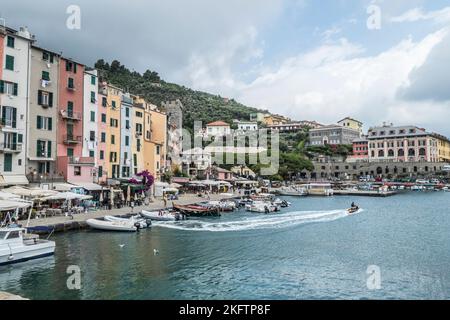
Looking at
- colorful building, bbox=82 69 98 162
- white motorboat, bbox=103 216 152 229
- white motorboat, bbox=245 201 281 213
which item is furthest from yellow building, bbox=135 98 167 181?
white motorboat, bbox=103 216 152 229

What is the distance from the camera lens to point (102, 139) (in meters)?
57.8

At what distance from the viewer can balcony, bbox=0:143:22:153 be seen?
42.0 m

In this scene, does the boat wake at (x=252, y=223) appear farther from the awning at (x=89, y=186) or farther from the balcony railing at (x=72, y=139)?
the balcony railing at (x=72, y=139)

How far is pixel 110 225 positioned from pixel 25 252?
516 inches

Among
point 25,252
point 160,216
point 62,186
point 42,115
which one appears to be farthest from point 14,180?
point 25,252

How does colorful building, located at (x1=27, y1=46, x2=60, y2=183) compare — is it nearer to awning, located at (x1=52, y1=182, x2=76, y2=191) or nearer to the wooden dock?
awning, located at (x1=52, y1=182, x2=76, y2=191)

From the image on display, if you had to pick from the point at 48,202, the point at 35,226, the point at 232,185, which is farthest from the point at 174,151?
the point at 35,226

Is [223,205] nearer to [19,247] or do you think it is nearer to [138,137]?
[138,137]

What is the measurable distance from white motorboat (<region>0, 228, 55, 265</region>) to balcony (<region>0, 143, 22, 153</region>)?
1881cm

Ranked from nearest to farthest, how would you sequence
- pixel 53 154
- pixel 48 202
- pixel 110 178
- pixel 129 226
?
pixel 129 226, pixel 48 202, pixel 53 154, pixel 110 178

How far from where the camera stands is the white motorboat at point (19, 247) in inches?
971
